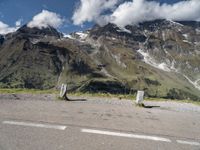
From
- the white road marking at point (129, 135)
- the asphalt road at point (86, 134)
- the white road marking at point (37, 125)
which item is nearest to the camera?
the asphalt road at point (86, 134)

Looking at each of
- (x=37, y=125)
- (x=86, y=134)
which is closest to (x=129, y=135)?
(x=86, y=134)

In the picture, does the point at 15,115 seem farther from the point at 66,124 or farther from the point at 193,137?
the point at 193,137

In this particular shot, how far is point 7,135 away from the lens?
776 cm

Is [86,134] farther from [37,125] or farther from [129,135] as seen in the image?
[37,125]

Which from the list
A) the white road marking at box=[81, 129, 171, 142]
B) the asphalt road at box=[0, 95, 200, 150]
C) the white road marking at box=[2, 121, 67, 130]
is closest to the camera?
the asphalt road at box=[0, 95, 200, 150]

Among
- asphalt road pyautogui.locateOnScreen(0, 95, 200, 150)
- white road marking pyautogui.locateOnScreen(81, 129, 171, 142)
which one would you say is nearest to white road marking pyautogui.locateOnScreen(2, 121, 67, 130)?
asphalt road pyautogui.locateOnScreen(0, 95, 200, 150)

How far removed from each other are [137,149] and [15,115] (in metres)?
5.16

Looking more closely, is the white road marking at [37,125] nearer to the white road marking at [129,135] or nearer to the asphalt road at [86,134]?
the asphalt road at [86,134]

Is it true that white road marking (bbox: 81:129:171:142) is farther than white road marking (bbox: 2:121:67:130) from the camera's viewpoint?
No

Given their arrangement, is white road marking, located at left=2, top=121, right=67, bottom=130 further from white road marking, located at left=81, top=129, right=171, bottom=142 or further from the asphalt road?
white road marking, located at left=81, top=129, right=171, bottom=142

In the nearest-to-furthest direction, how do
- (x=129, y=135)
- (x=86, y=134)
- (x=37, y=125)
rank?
1. (x=86, y=134)
2. (x=129, y=135)
3. (x=37, y=125)

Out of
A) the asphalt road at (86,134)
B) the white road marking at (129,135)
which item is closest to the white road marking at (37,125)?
the asphalt road at (86,134)

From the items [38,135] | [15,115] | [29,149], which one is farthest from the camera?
[15,115]

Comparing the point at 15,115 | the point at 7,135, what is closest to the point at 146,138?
the point at 7,135
